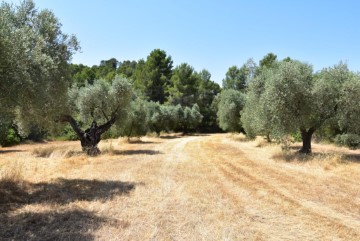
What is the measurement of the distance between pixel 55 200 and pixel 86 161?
8.96m

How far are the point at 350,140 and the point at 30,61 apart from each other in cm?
2141

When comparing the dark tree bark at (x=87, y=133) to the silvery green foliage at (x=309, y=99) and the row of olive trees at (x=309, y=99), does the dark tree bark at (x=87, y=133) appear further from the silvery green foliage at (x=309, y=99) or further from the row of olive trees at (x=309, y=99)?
the silvery green foliage at (x=309, y=99)

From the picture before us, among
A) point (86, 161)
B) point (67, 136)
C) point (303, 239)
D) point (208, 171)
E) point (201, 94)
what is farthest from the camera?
point (201, 94)

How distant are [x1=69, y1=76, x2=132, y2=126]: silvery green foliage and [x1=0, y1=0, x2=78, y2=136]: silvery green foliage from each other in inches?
345

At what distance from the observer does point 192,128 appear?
64438mm

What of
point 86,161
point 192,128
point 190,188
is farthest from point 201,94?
point 190,188

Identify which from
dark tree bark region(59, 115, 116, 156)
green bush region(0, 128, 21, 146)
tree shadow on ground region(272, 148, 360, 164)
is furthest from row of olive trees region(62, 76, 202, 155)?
tree shadow on ground region(272, 148, 360, 164)

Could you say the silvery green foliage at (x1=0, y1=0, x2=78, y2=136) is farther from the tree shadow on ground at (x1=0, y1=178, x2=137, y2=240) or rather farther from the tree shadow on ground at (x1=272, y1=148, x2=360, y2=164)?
the tree shadow on ground at (x1=272, y1=148, x2=360, y2=164)

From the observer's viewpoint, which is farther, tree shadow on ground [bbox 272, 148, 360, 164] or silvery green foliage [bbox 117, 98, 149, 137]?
silvery green foliage [bbox 117, 98, 149, 137]

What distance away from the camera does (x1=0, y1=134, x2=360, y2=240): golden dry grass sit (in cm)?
657

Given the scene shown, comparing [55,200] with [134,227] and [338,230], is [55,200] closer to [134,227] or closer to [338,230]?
[134,227]

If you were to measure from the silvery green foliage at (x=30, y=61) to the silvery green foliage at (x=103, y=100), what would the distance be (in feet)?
28.7

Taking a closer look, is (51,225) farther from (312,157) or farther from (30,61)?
(312,157)

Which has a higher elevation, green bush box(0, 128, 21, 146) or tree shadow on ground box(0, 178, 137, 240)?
green bush box(0, 128, 21, 146)
